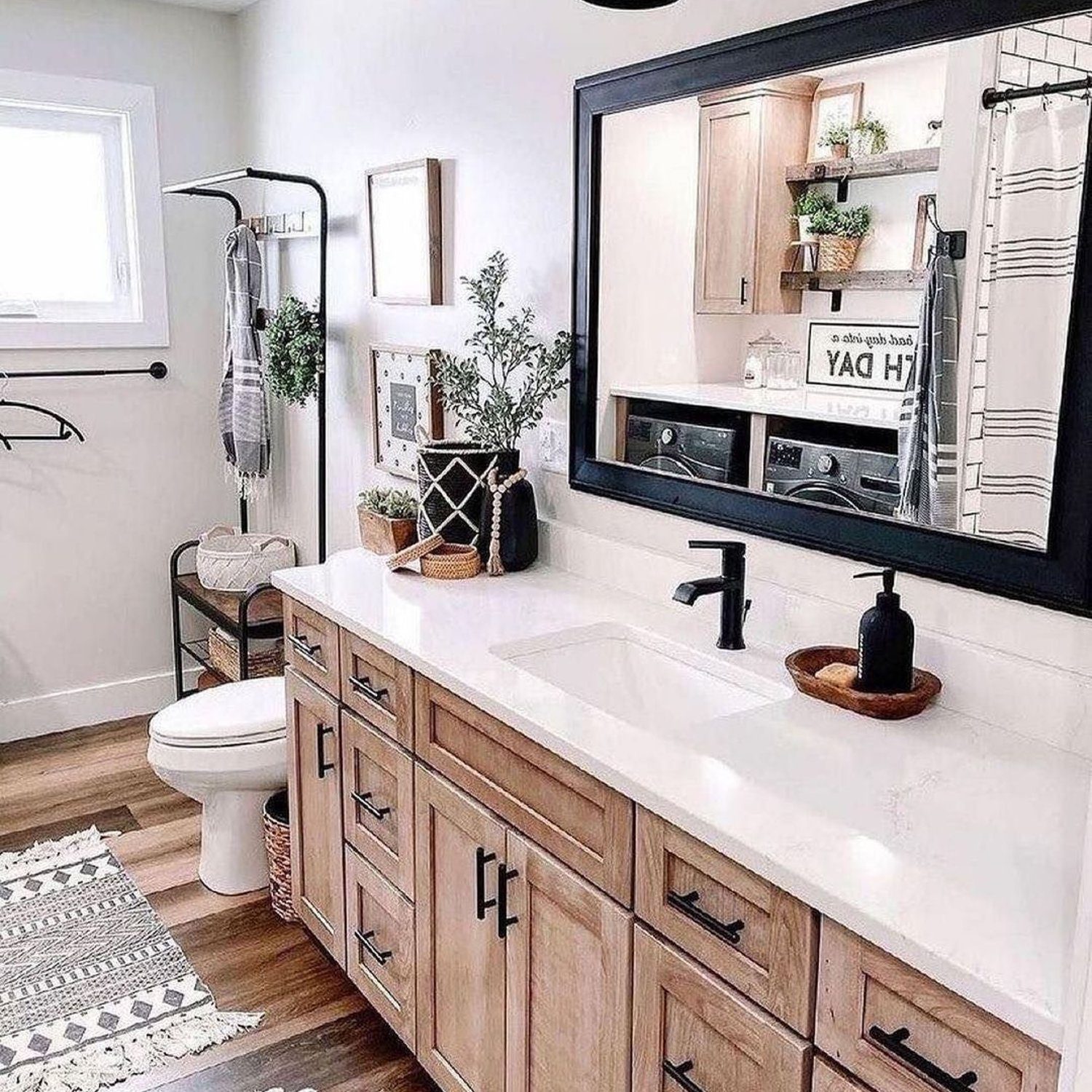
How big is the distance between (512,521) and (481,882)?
87 cm

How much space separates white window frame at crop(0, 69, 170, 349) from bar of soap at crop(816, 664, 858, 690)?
2862mm

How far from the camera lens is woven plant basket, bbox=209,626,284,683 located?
348cm

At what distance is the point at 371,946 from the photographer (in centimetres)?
228

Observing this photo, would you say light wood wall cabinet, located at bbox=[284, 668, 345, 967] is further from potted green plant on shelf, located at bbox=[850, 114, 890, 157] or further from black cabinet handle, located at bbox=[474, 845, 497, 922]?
potted green plant on shelf, located at bbox=[850, 114, 890, 157]

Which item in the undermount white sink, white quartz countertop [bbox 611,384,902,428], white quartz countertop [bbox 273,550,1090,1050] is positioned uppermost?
white quartz countertop [bbox 611,384,902,428]

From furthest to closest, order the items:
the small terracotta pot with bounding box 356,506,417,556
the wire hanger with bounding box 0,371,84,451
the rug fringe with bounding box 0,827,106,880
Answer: the wire hanger with bounding box 0,371,84,451, the rug fringe with bounding box 0,827,106,880, the small terracotta pot with bounding box 356,506,417,556

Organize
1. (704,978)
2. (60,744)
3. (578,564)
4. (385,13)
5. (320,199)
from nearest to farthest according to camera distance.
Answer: (704,978) < (578,564) < (385,13) < (320,199) < (60,744)

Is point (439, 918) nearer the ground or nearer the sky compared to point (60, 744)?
nearer the sky

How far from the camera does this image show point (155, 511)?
3.97 meters

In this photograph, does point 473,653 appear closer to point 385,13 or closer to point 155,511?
point 385,13

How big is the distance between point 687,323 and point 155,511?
8.26 feet

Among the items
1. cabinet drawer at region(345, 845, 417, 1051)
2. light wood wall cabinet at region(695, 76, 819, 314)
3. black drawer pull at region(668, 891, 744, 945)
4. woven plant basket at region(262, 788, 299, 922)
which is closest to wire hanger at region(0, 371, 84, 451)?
woven plant basket at region(262, 788, 299, 922)

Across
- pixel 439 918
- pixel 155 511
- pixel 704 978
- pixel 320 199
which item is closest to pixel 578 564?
pixel 439 918

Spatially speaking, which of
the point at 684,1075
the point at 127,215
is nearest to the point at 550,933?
the point at 684,1075
